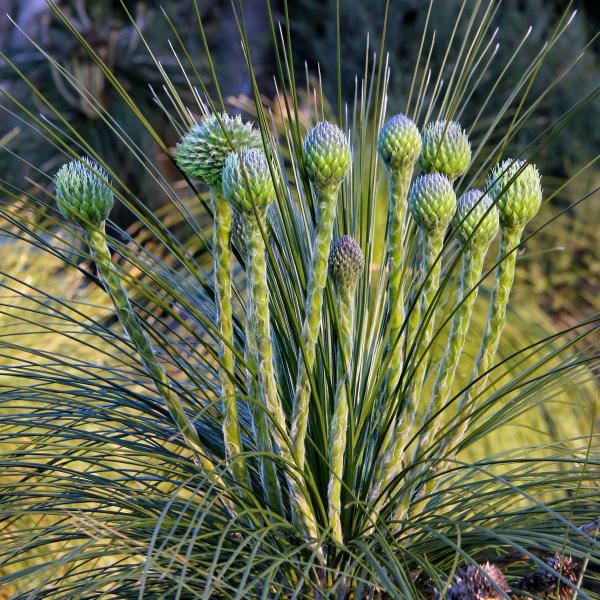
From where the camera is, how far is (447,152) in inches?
34.7

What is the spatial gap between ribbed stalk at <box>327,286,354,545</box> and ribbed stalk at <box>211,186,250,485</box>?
0.27 feet

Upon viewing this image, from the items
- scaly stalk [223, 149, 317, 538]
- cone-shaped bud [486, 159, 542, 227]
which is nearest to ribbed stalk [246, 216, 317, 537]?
scaly stalk [223, 149, 317, 538]

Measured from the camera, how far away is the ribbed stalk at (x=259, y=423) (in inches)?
30.7

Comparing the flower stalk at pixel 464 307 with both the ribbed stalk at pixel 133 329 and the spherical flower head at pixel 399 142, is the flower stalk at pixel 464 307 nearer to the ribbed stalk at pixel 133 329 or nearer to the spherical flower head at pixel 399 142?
the spherical flower head at pixel 399 142

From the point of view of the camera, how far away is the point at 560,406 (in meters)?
2.61

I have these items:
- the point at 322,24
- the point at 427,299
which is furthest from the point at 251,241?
the point at 322,24

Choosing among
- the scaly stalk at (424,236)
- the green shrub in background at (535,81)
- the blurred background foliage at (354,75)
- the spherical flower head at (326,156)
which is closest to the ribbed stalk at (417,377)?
the scaly stalk at (424,236)

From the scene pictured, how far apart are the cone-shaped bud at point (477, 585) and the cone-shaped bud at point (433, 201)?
0.30m

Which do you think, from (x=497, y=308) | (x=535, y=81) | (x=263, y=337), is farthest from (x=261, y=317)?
(x=535, y=81)

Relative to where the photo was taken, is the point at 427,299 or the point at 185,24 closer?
the point at 427,299

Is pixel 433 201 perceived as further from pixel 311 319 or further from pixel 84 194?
pixel 84 194

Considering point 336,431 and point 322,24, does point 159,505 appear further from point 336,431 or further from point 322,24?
point 322,24

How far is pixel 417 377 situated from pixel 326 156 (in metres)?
0.22

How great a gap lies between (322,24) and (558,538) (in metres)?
4.42
